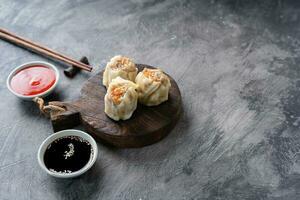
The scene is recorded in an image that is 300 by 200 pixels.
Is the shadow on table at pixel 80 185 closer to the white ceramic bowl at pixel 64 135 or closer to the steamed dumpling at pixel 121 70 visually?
the white ceramic bowl at pixel 64 135

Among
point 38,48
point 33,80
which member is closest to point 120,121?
point 33,80

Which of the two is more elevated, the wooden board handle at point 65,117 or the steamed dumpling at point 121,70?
the steamed dumpling at point 121,70

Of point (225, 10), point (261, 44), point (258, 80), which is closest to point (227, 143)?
point (258, 80)

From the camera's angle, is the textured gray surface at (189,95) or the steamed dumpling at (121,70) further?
the steamed dumpling at (121,70)

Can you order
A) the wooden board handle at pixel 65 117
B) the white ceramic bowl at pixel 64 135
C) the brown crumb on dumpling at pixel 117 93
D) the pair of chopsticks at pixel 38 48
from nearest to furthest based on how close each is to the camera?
the white ceramic bowl at pixel 64 135, the brown crumb on dumpling at pixel 117 93, the wooden board handle at pixel 65 117, the pair of chopsticks at pixel 38 48

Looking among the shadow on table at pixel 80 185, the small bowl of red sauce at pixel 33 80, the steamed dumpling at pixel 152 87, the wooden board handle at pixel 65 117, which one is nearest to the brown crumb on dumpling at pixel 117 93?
the steamed dumpling at pixel 152 87
